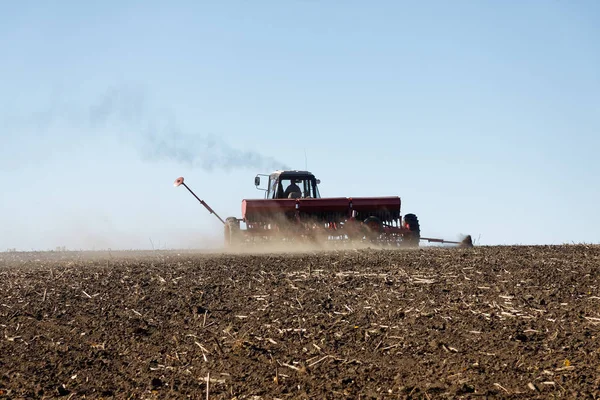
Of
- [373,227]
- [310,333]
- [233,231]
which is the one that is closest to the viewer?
[310,333]

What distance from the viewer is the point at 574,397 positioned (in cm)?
726

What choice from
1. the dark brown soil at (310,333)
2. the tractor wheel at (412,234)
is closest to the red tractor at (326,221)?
the tractor wheel at (412,234)

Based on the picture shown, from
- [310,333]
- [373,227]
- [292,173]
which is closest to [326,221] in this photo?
[373,227]

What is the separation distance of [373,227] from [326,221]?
1.41m

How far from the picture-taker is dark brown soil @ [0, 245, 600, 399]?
802cm

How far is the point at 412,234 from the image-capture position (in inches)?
985

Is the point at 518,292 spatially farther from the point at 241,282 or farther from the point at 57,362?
the point at 57,362

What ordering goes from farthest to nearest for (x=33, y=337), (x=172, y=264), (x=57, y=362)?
(x=172, y=264) → (x=33, y=337) → (x=57, y=362)

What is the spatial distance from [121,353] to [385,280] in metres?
4.55

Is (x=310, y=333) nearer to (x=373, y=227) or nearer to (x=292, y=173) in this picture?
(x=373, y=227)

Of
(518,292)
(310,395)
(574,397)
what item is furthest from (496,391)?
(518,292)

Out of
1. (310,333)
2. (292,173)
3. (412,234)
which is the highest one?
(292,173)

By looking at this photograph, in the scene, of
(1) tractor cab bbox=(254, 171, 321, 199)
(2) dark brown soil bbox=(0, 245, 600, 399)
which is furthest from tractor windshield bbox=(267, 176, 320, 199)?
(2) dark brown soil bbox=(0, 245, 600, 399)

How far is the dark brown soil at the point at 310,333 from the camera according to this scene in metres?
8.02
